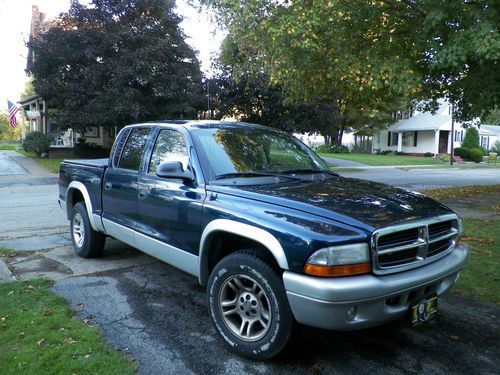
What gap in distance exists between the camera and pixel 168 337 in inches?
145

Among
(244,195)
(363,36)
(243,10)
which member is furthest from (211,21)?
(244,195)

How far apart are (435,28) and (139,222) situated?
23.1 feet

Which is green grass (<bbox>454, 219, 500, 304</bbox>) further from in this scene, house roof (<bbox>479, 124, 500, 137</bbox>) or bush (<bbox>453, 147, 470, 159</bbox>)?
house roof (<bbox>479, 124, 500, 137</bbox>)

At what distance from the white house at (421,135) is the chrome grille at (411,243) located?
143 feet

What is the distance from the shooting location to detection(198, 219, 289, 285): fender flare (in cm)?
300

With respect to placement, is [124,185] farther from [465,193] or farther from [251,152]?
[465,193]

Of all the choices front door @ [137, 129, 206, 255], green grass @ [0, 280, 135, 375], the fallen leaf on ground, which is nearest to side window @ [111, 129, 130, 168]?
front door @ [137, 129, 206, 255]

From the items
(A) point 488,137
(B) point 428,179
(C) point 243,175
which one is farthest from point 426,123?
(C) point 243,175

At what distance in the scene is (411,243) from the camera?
316cm

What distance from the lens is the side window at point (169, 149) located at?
4262 millimetres

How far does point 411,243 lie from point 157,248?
2.37 metres

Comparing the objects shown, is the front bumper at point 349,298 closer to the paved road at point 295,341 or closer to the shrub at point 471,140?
the paved road at point 295,341

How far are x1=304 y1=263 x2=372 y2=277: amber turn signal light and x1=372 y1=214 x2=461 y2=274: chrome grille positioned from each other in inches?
3.9

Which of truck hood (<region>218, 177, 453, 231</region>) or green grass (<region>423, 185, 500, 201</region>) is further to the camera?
green grass (<region>423, 185, 500, 201</region>)
